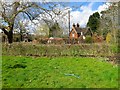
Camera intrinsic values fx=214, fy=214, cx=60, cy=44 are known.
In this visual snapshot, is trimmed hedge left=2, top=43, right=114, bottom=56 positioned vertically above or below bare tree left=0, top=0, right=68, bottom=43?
below

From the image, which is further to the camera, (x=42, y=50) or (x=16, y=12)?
(x=16, y=12)

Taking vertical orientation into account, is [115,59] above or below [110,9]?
below

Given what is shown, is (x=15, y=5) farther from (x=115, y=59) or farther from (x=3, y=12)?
(x=115, y=59)

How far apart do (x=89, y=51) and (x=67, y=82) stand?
7.17 m

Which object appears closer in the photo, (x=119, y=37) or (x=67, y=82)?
(x=67, y=82)

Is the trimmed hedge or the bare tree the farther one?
the bare tree

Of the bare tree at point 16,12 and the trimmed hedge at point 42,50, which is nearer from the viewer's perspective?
the trimmed hedge at point 42,50

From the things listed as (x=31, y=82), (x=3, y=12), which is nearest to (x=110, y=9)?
(x=31, y=82)

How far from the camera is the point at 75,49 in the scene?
11.9m

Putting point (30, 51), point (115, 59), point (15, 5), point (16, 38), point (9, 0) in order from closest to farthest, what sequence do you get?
1. point (115, 59)
2. point (30, 51)
3. point (9, 0)
4. point (15, 5)
5. point (16, 38)

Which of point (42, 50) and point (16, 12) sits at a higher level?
point (16, 12)

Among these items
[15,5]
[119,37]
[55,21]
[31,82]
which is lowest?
[31,82]

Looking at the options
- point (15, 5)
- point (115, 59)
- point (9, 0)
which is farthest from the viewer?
point (15, 5)

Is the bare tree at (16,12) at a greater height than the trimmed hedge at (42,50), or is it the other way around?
the bare tree at (16,12)
